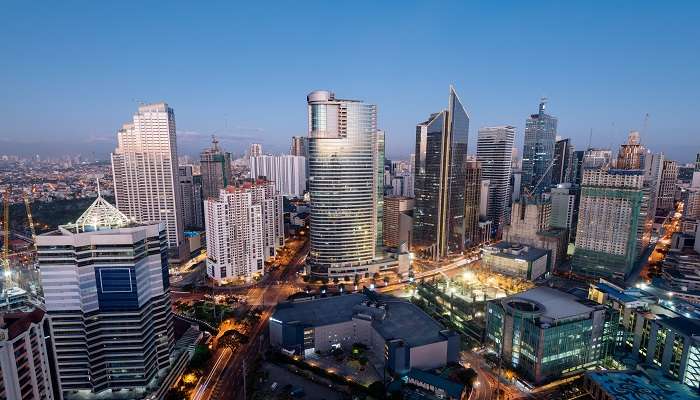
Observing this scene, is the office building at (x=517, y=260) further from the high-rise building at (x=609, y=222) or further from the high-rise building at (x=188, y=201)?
the high-rise building at (x=188, y=201)

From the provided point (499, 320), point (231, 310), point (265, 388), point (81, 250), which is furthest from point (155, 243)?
point (499, 320)

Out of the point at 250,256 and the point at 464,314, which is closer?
the point at 464,314

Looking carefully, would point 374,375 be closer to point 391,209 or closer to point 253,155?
point 391,209

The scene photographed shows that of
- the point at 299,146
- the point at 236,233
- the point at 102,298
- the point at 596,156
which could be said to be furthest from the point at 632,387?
the point at 299,146

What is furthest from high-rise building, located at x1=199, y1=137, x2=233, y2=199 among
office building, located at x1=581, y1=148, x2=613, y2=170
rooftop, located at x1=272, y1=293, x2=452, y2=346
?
office building, located at x1=581, y1=148, x2=613, y2=170

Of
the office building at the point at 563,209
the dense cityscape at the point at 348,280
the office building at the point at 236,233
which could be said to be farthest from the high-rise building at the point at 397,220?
the office building at the point at 563,209
